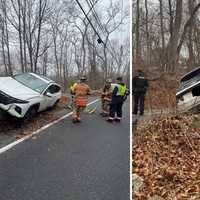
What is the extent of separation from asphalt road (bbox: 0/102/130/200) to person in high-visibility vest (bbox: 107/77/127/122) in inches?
1.4

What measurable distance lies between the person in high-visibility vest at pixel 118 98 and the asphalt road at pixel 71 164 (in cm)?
3

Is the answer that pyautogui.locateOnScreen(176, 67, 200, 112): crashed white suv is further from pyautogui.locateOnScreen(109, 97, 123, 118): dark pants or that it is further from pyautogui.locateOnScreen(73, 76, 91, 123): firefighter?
pyautogui.locateOnScreen(73, 76, 91, 123): firefighter

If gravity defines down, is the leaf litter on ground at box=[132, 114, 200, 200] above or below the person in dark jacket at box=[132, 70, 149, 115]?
below

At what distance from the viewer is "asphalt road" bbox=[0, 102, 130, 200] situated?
3.65ft

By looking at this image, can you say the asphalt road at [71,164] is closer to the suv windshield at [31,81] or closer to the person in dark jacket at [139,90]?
the person in dark jacket at [139,90]

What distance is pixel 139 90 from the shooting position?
102 centimetres

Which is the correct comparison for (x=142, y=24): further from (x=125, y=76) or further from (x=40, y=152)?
(x=40, y=152)

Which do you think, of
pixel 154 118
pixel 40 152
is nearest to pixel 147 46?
pixel 154 118

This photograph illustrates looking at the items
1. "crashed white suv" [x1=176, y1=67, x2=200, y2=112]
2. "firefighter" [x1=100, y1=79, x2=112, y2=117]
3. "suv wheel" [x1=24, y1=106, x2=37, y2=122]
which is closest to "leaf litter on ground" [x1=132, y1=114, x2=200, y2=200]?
"crashed white suv" [x1=176, y1=67, x2=200, y2=112]

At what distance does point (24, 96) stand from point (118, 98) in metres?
1.11

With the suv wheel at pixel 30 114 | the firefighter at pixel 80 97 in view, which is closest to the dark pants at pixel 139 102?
the firefighter at pixel 80 97

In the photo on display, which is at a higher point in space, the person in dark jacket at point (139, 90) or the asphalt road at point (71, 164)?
the person in dark jacket at point (139, 90)

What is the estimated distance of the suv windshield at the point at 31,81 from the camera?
1.60 m

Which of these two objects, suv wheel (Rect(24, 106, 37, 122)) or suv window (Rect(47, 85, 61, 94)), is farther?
suv wheel (Rect(24, 106, 37, 122))
